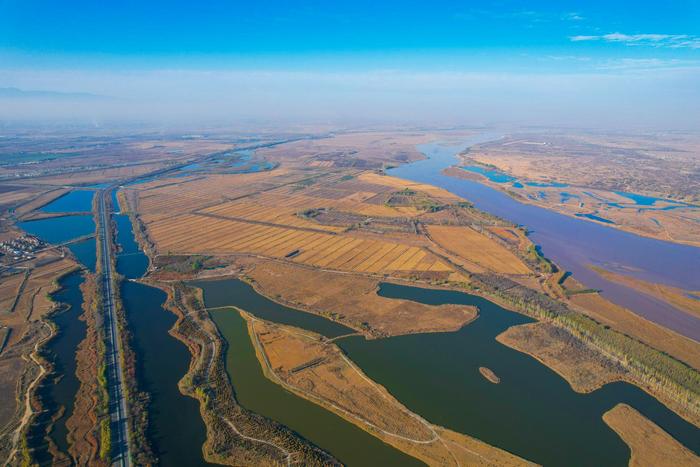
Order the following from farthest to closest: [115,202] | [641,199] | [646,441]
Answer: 1. [641,199]
2. [115,202]
3. [646,441]

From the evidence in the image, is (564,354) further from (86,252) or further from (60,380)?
(86,252)

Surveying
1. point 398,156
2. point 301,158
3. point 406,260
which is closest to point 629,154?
point 398,156

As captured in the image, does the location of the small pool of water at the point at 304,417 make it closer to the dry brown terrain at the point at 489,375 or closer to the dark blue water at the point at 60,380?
the dry brown terrain at the point at 489,375

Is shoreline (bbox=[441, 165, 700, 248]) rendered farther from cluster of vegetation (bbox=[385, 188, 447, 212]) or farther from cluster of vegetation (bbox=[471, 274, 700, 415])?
cluster of vegetation (bbox=[471, 274, 700, 415])

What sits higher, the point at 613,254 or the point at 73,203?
the point at 73,203

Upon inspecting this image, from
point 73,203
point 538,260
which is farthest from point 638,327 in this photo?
point 73,203

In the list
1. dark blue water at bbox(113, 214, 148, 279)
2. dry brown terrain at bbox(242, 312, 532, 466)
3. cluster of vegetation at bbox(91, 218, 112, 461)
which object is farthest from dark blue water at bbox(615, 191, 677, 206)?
cluster of vegetation at bbox(91, 218, 112, 461)
